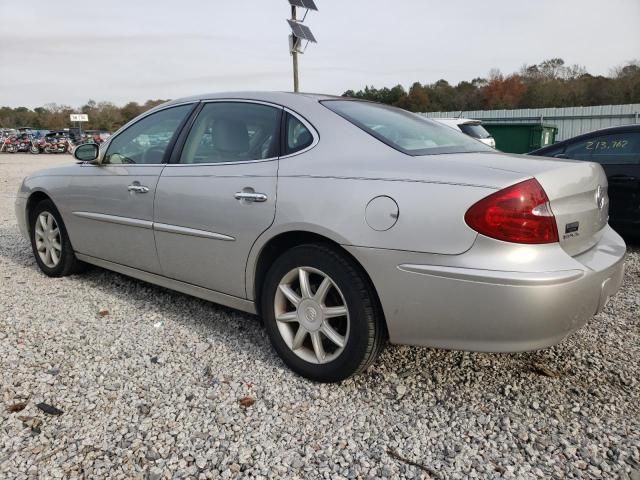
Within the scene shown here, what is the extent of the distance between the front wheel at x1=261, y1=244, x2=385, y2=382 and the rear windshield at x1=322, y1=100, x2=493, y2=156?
64cm

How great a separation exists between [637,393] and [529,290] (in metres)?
1.02

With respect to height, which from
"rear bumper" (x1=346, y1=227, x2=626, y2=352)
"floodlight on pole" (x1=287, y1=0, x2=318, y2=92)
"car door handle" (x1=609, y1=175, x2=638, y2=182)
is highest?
"floodlight on pole" (x1=287, y1=0, x2=318, y2=92)

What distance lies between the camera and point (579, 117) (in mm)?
21500

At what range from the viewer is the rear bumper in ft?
6.72

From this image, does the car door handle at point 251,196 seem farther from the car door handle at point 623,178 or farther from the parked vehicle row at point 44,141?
the parked vehicle row at point 44,141

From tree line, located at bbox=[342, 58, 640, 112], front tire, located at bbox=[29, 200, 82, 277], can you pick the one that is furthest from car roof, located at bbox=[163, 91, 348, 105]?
tree line, located at bbox=[342, 58, 640, 112]

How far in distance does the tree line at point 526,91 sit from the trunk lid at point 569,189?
99.1 ft

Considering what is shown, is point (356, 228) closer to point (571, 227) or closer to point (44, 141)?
point (571, 227)

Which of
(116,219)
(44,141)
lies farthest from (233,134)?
(44,141)

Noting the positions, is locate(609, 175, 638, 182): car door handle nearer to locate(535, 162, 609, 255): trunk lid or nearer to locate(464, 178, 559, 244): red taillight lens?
locate(535, 162, 609, 255): trunk lid

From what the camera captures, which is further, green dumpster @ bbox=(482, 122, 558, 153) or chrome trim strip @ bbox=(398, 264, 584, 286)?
green dumpster @ bbox=(482, 122, 558, 153)

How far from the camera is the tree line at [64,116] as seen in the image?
193ft

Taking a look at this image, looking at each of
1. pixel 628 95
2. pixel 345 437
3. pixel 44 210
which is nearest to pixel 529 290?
pixel 345 437

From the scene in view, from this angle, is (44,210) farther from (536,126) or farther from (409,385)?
(536,126)
